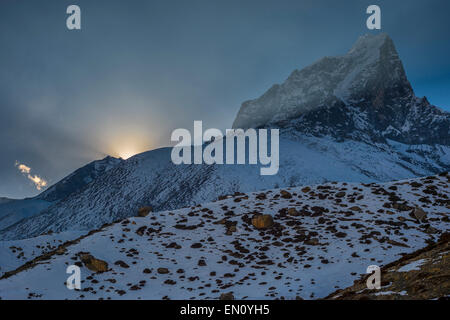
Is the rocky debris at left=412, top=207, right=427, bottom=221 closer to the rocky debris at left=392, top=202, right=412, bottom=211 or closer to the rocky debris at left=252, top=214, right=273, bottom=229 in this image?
the rocky debris at left=392, top=202, right=412, bottom=211

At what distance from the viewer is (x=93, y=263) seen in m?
20.2

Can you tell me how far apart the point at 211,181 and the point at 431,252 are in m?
101

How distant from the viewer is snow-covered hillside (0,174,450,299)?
57.4 ft

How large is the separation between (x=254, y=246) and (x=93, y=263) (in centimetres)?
1250

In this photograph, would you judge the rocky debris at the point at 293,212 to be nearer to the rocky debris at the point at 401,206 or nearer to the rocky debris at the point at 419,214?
the rocky debris at the point at 401,206

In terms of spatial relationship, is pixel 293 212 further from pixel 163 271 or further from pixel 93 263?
pixel 93 263

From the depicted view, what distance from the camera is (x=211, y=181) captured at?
374 feet

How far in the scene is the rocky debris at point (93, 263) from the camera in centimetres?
1998

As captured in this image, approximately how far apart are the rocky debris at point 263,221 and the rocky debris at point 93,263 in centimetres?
1355

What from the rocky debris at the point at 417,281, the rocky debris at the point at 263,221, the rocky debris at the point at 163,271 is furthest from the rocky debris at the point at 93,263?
the rocky debris at the point at 417,281

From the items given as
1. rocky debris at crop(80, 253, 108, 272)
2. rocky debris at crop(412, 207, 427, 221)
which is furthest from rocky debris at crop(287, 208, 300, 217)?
rocky debris at crop(80, 253, 108, 272)

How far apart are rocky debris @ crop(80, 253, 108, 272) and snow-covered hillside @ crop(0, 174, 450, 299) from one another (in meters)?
0.07

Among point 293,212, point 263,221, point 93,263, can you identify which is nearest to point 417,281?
point 263,221
